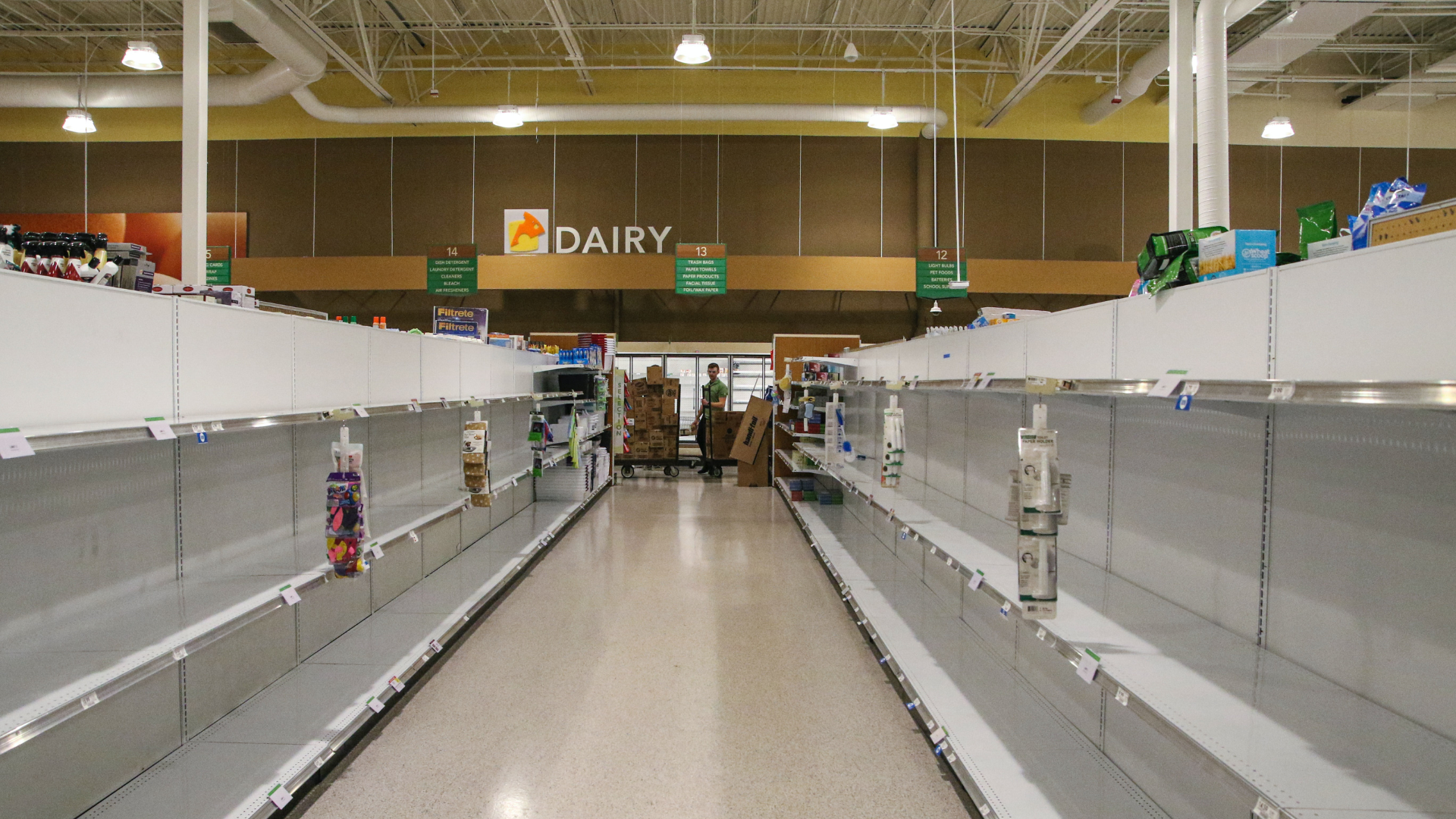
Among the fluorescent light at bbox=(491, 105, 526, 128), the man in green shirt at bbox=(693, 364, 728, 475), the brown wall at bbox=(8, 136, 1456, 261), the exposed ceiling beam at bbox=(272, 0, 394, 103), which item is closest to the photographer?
the exposed ceiling beam at bbox=(272, 0, 394, 103)

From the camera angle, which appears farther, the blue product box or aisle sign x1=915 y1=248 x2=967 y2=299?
aisle sign x1=915 y1=248 x2=967 y2=299

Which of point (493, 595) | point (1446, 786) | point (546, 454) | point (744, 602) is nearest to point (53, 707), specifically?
point (1446, 786)

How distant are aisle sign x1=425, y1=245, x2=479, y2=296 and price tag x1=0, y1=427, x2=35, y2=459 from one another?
31.6 feet

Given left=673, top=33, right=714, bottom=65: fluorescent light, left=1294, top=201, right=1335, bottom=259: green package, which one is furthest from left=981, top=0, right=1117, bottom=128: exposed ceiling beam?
left=1294, top=201, right=1335, bottom=259: green package

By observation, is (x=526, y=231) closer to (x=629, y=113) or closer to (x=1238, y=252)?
(x=629, y=113)

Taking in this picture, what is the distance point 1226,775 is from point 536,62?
42.4 ft

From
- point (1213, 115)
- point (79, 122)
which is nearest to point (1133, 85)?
point (1213, 115)

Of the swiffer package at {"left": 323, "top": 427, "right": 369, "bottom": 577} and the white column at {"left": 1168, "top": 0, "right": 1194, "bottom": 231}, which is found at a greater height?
the white column at {"left": 1168, "top": 0, "right": 1194, "bottom": 231}

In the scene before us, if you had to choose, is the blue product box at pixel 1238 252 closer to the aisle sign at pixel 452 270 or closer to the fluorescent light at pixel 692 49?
the fluorescent light at pixel 692 49

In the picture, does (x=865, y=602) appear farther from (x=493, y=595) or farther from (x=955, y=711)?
(x=493, y=595)

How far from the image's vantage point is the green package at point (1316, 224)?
6.11 feet

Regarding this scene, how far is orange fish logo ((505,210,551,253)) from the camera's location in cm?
1210

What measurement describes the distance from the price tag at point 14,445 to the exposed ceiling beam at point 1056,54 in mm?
8457

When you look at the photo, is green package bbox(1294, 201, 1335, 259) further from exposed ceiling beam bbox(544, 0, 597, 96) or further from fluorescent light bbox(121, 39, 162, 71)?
fluorescent light bbox(121, 39, 162, 71)
